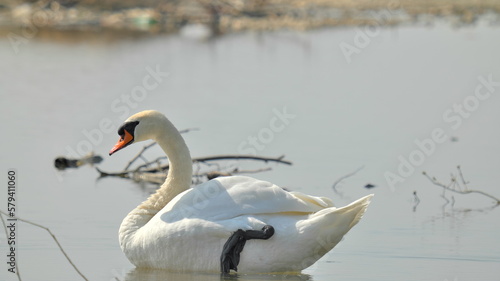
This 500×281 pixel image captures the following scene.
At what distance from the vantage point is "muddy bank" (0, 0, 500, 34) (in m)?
26.4

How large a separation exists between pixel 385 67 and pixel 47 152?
8672mm

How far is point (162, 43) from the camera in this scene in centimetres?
2264

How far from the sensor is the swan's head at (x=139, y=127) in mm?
7734

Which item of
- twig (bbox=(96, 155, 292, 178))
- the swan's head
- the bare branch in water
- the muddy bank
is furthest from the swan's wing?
the muddy bank

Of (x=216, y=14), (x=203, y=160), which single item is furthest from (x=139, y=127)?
(x=216, y=14)

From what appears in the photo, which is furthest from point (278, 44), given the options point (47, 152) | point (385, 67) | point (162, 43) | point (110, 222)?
point (110, 222)

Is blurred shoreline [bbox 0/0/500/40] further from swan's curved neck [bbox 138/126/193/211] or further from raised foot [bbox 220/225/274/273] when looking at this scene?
raised foot [bbox 220/225/274/273]

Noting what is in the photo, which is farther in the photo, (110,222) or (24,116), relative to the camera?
(24,116)

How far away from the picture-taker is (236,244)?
6914mm

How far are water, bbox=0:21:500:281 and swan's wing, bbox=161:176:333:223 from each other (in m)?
0.43

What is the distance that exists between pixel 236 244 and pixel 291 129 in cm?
604

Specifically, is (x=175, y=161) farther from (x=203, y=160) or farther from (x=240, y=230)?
(x=203, y=160)

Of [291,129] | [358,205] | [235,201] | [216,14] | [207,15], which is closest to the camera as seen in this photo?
[358,205]

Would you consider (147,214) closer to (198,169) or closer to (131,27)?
(198,169)
